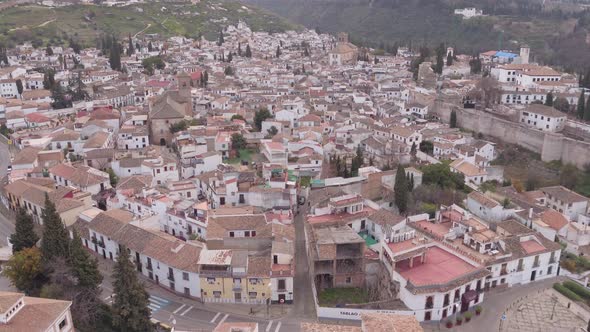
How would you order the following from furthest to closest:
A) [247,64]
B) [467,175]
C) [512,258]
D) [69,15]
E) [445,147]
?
[69,15], [247,64], [445,147], [467,175], [512,258]

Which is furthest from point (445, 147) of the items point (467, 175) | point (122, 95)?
point (122, 95)

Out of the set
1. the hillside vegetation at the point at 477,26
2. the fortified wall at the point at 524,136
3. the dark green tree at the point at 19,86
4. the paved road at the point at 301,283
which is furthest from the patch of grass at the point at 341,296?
the hillside vegetation at the point at 477,26

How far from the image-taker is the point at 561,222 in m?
31.1

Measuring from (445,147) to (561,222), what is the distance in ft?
44.2

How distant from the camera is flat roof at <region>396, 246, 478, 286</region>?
2380cm

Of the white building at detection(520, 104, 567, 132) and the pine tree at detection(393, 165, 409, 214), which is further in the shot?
the white building at detection(520, 104, 567, 132)

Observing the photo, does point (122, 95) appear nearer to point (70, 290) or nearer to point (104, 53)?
point (104, 53)

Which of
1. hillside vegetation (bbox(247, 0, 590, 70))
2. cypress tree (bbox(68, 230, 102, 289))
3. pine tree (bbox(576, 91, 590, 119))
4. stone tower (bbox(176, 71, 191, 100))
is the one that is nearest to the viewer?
cypress tree (bbox(68, 230, 102, 289))

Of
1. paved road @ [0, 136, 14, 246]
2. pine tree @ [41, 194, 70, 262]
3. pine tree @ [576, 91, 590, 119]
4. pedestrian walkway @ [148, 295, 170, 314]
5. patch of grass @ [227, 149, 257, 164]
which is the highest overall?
pine tree @ [576, 91, 590, 119]

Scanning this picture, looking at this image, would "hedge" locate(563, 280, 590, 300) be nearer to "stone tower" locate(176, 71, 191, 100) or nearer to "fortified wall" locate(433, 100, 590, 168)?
"fortified wall" locate(433, 100, 590, 168)

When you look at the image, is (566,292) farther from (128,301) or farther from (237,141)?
(237,141)

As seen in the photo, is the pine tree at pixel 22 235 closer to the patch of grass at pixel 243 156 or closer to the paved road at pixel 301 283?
the paved road at pixel 301 283

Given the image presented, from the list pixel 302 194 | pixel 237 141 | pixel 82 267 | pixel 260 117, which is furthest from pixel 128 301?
pixel 260 117

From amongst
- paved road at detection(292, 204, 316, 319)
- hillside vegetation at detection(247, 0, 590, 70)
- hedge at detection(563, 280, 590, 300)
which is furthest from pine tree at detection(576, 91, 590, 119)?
hillside vegetation at detection(247, 0, 590, 70)
